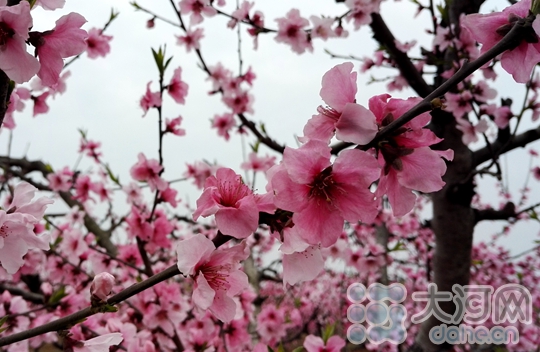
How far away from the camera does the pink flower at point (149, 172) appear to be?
2.16 metres

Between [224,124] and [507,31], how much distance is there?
3.44 metres

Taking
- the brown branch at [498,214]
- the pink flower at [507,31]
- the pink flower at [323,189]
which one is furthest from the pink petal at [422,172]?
the brown branch at [498,214]

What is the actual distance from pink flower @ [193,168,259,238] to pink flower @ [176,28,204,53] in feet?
9.51

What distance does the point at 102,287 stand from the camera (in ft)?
2.39

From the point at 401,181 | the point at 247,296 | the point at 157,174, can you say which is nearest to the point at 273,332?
the point at 247,296

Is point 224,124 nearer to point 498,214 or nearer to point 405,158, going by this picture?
point 498,214

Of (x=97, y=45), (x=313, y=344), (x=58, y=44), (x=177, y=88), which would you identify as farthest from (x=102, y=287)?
(x=97, y=45)

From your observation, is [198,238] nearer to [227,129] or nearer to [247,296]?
[247,296]

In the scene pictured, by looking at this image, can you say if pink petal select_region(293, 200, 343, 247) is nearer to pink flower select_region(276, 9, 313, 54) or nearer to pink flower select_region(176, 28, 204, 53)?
pink flower select_region(276, 9, 313, 54)

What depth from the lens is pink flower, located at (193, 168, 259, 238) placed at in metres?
0.68

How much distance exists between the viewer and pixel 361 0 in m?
2.90

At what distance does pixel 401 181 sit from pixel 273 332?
2905mm

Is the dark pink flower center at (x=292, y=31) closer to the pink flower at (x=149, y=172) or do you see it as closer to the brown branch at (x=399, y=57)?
the brown branch at (x=399, y=57)

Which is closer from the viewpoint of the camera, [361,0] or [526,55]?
[526,55]
